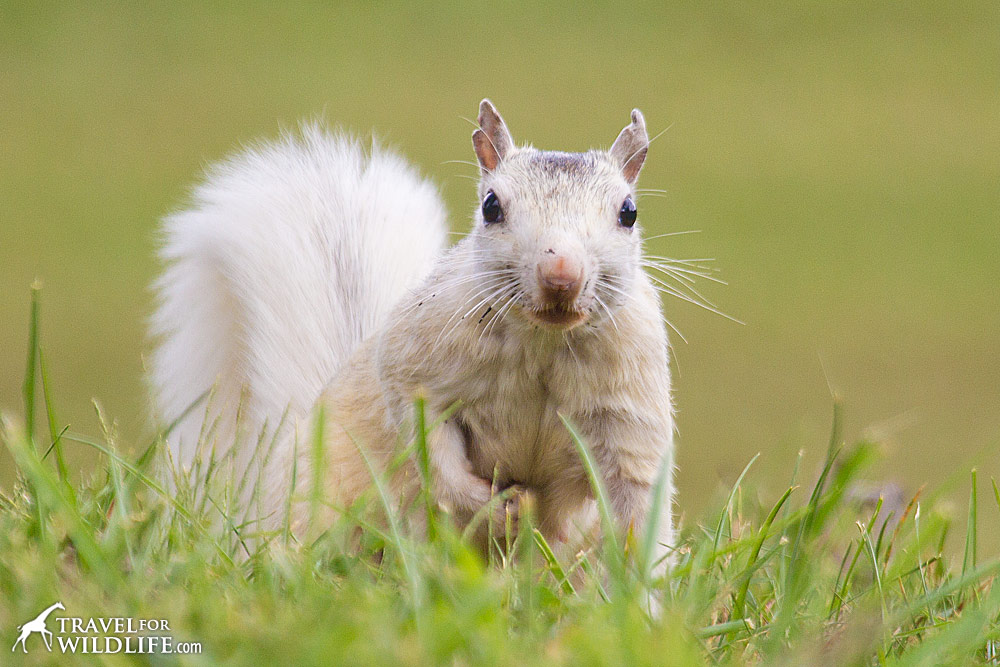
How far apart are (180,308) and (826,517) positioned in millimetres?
1299

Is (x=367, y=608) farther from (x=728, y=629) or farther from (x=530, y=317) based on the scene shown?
(x=530, y=317)

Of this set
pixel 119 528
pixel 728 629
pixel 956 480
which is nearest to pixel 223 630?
pixel 119 528

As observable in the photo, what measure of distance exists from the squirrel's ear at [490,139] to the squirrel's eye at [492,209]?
16cm

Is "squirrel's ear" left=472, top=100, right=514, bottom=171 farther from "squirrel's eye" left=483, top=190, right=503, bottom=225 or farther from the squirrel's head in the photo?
"squirrel's eye" left=483, top=190, right=503, bottom=225

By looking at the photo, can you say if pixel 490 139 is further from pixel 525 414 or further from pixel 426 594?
pixel 426 594

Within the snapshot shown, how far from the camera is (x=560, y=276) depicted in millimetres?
1169

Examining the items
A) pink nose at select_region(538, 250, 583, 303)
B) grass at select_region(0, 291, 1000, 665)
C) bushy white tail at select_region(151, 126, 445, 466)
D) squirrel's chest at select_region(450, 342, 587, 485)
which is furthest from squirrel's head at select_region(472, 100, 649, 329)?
bushy white tail at select_region(151, 126, 445, 466)

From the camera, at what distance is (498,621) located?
84cm

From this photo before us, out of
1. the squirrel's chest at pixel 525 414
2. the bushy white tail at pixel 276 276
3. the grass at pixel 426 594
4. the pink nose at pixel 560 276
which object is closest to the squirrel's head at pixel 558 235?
the pink nose at pixel 560 276

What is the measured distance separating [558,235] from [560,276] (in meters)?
0.08

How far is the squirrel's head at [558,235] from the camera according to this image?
120cm

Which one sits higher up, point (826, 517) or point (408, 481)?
point (826, 517)

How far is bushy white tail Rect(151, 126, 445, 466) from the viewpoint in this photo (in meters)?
1.88

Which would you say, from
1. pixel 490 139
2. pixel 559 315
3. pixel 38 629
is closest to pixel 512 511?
pixel 559 315
